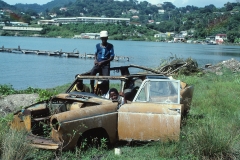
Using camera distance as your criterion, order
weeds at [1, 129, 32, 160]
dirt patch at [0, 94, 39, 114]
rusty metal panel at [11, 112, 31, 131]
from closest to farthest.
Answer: weeds at [1, 129, 32, 160] < rusty metal panel at [11, 112, 31, 131] < dirt patch at [0, 94, 39, 114]

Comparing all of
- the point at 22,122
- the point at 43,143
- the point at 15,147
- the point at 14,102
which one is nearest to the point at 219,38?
the point at 14,102

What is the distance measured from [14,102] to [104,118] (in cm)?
595

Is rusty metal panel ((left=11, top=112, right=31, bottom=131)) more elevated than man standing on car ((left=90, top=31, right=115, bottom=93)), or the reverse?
man standing on car ((left=90, top=31, right=115, bottom=93))

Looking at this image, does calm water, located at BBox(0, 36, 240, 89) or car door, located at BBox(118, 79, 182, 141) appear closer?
car door, located at BBox(118, 79, 182, 141)

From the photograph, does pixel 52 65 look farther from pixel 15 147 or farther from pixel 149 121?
pixel 15 147

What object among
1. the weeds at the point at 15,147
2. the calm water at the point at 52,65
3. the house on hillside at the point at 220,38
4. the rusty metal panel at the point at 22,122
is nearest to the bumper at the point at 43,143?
the weeds at the point at 15,147

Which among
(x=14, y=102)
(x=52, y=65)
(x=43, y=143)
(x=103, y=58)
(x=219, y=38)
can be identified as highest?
(x=103, y=58)

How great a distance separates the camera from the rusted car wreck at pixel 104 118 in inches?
273

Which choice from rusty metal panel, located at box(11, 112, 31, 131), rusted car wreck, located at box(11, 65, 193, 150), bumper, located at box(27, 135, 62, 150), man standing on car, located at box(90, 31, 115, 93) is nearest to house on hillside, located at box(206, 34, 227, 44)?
man standing on car, located at box(90, 31, 115, 93)

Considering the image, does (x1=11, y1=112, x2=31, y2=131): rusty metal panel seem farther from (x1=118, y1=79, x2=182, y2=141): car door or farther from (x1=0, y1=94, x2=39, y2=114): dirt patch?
(x1=0, y1=94, x2=39, y2=114): dirt patch

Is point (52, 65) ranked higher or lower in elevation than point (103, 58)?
lower

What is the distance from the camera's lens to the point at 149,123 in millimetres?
7410

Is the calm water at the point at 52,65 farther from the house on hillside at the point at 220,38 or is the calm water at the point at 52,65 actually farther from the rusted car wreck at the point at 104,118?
the house on hillside at the point at 220,38

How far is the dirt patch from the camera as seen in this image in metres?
11.7
